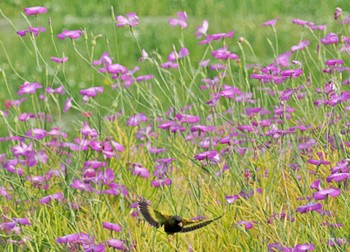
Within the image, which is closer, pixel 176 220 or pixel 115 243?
pixel 176 220

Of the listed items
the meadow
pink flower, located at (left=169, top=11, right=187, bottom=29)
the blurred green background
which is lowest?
the blurred green background

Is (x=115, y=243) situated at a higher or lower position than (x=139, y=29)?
higher

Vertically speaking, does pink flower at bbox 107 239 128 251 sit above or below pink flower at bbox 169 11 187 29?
below

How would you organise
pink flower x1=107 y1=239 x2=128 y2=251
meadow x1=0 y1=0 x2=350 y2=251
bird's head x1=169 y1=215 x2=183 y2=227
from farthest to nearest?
meadow x1=0 y1=0 x2=350 y2=251
pink flower x1=107 y1=239 x2=128 y2=251
bird's head x1=169 y1=215 x2=183 y2=227

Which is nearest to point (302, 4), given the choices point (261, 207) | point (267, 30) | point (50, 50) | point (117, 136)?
point (267, 30)

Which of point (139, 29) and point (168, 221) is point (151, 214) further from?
point (139, 29)

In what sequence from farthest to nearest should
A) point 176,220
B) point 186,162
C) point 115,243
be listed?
point 186,162 → point 115,243 → point 176,220

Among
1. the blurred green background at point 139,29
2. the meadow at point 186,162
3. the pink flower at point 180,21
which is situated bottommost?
the blurred green background at point 139,29

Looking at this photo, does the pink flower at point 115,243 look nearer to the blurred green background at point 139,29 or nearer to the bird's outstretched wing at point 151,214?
the bird's outstretched wing at point 151,214

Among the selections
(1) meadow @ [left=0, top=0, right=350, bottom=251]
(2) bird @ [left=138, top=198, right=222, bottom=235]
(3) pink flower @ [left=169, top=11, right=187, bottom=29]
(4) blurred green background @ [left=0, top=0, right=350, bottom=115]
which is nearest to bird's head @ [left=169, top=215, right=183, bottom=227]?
(2) bird @ [left=138, top=198, right=222, bottom=235]

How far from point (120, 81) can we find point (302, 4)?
5.23m

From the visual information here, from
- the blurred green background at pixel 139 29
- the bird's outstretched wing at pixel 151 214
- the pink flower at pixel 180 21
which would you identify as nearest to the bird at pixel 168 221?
the bird's outstretched wing at pixel 151 214

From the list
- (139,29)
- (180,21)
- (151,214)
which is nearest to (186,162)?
(180,21)

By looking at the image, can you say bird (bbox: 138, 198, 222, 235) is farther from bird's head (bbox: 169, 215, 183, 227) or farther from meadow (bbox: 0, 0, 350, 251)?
meadow (bbox: 0, 0, 350, 251)
